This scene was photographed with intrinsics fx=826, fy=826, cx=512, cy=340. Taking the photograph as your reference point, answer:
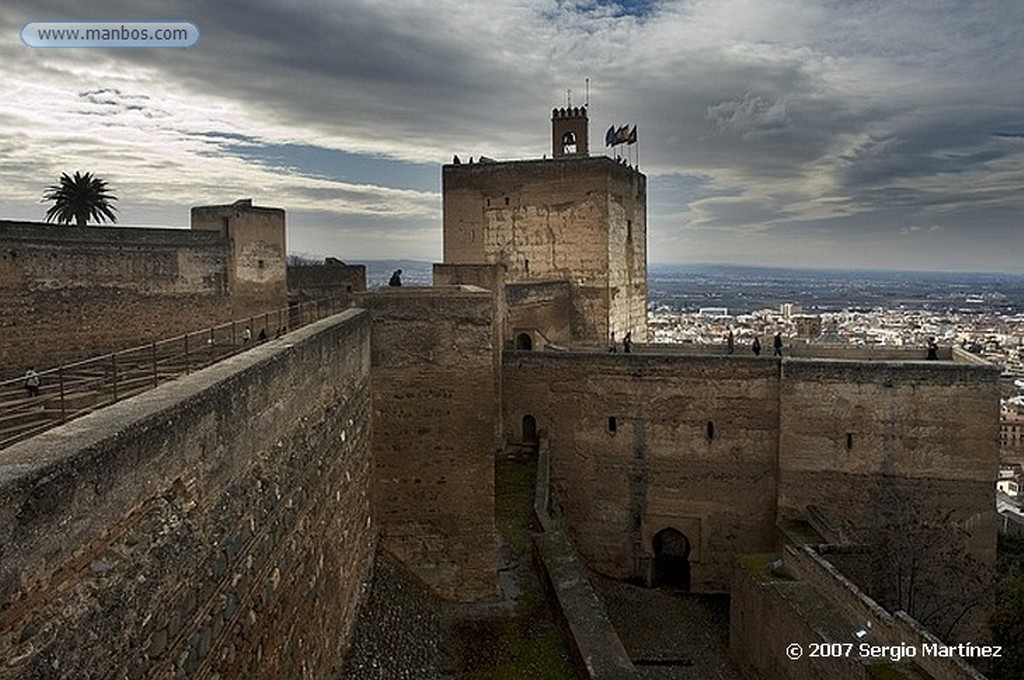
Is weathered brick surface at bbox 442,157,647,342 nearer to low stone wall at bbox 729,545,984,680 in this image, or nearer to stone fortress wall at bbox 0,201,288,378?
stone fortress wall at bbox 0,201,288,378

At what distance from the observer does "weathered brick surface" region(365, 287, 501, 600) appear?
1128cm

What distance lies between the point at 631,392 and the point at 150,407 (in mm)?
13600

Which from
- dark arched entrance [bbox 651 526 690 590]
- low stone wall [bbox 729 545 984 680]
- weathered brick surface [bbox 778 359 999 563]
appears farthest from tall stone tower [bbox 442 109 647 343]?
low stone wall [bbox 729 545 984 680]

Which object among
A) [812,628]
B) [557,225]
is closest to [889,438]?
[812,628]

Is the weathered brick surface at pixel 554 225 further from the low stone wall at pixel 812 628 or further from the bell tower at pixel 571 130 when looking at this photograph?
the low stone wall at pixel 812 628

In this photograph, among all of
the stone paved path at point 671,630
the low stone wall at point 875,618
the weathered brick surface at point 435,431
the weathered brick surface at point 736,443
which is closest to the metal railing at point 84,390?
the weathered brick surface at point 435,431

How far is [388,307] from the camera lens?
1124 centimetres

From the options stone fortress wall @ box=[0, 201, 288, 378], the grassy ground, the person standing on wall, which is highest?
stone fortress wall @ box=[0, 201, 288, 378]

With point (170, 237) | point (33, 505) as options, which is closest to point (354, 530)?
point (33, 505)

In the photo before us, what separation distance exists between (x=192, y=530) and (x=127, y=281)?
13678 mm

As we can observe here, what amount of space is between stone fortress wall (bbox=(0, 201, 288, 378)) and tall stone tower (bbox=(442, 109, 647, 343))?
300 inches

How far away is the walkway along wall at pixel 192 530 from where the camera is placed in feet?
10.6

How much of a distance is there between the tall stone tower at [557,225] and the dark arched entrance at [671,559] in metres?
7.87

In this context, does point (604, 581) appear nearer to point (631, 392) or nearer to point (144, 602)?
point (631, 392)
